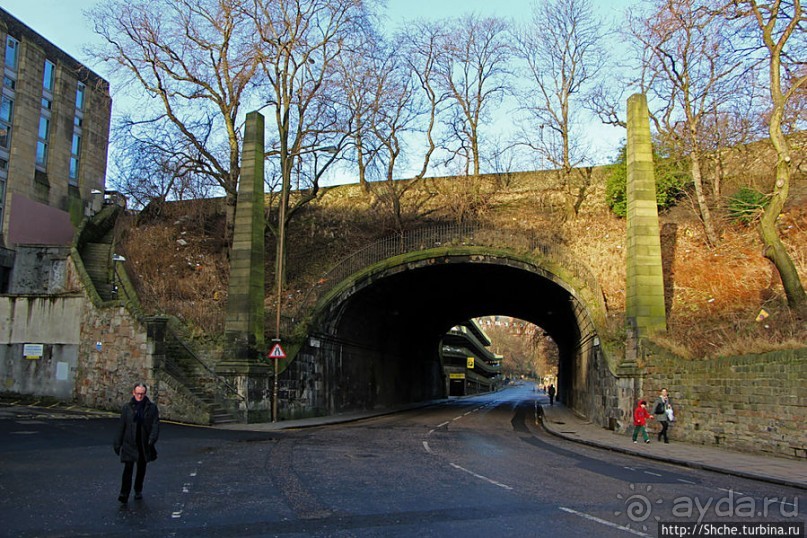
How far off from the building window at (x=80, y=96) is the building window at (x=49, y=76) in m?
2.17

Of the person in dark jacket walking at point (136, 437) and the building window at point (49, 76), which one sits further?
the building window at point (49, 76)

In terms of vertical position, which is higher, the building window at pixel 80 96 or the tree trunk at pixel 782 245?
the building window at pixel 80 96

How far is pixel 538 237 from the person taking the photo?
3328 cm

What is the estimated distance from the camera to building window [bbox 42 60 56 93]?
42562 millimetres

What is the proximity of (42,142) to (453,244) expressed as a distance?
3009 centimetres

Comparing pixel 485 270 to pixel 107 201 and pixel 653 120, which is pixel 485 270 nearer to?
pixel 653 120

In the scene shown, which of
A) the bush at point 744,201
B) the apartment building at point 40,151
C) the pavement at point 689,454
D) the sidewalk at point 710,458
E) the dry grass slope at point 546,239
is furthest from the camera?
the apartment building at point 40,151

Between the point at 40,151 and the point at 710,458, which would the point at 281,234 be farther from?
the point at 40,151

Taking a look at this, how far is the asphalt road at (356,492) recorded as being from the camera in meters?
7.17

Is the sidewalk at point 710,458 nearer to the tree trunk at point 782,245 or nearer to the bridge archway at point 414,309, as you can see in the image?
the tree trunk at point 782,245

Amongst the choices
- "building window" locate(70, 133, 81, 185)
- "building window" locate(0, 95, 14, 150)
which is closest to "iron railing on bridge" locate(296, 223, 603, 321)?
"building window" locate(0, 95, 14, 150)

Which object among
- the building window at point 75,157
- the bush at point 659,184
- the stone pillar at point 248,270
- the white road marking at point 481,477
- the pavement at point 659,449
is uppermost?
the building window at point 75,157

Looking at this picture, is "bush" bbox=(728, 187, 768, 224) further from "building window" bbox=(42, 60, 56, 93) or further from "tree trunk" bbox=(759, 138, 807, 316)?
"building window" bbox=(42, 60, 56, 93)

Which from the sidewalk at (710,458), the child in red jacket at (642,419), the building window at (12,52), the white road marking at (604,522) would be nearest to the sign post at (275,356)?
the sidewalk at (710,458)
